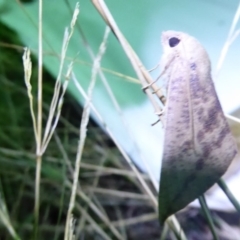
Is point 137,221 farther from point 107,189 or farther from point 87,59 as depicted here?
point 87,59

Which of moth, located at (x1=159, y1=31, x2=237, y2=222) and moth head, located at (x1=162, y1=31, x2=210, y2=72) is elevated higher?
moth head, located at (x1=162, y1=31, x2=210, y2=72)

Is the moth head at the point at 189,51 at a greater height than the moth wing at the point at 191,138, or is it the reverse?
the moth head at the point at 189,51

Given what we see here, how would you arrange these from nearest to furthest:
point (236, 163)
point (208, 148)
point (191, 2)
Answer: point (208, 148), point (236, 163), point (191, 2)

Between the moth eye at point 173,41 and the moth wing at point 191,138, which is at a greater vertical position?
the moth eye at point 173,41

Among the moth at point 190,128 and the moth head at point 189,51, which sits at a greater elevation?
the moth head at point 189,51

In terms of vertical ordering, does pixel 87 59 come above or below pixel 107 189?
above

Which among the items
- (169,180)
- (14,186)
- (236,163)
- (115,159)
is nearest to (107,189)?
(115,159)

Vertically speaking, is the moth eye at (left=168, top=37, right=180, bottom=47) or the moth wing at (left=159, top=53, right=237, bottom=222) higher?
the moth eye at (left=168, top=37, right=180, bottom=47)

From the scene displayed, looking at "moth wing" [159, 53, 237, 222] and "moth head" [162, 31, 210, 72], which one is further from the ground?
"moth head" [162, 31, 210, 72]
